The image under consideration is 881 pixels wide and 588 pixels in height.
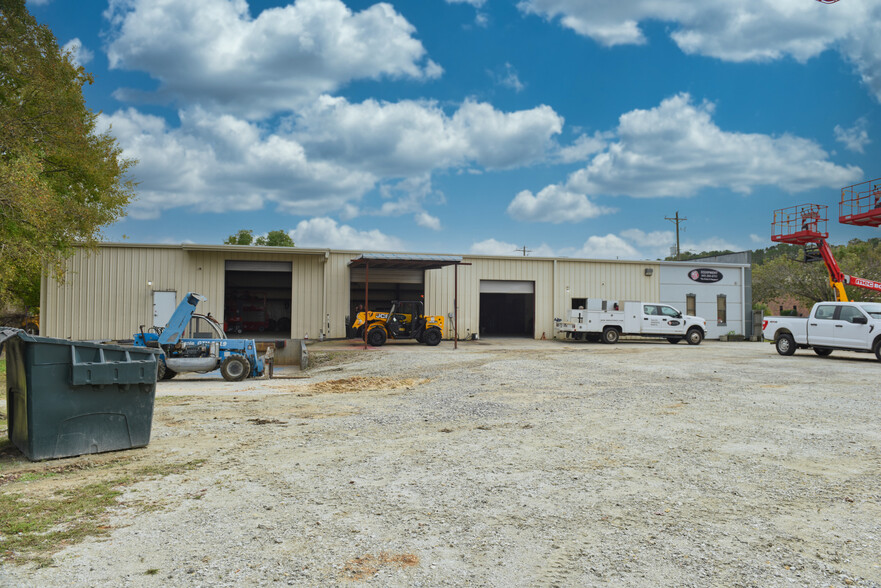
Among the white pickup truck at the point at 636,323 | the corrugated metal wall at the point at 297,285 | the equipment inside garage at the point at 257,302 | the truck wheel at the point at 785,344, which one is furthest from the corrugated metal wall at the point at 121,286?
the truck wheel at the point at 785,344

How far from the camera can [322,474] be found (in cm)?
611

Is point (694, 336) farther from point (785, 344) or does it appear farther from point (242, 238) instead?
point (242, 238)

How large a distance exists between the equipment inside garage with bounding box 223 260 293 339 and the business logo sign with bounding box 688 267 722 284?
22426 mm

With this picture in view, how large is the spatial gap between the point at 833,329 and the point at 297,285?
66.3ft

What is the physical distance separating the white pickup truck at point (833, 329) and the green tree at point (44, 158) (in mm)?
22985

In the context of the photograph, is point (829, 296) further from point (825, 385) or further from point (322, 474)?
point (322, 474)

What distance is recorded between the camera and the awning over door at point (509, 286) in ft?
97.5

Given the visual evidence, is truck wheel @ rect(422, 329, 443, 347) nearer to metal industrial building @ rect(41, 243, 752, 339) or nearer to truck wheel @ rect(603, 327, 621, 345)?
metal industrial building @ rect(41, 243, 752, 339)

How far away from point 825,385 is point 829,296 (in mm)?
39084

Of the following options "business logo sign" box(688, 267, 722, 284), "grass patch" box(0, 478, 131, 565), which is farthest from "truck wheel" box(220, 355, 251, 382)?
"business logo sign" box(688, 267, 722, 284)

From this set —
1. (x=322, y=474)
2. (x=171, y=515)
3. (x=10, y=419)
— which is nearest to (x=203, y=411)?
(x=10, y=419)

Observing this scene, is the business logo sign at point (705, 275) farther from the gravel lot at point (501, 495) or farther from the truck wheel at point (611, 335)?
the gravel lot at point (501, 495)

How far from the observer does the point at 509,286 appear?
2994 cm

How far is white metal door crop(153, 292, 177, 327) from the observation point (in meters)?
25.3
